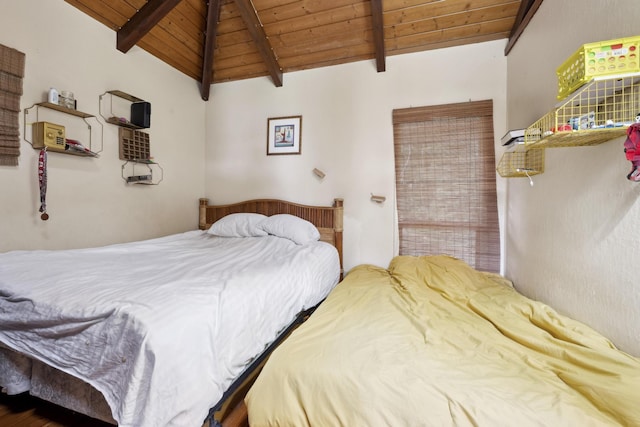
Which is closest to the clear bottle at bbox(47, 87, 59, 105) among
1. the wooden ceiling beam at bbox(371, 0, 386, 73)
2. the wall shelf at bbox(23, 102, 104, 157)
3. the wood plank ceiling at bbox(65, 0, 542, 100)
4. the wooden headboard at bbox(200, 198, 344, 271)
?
the wall shelf at bbox(23, 102, 104, 157)

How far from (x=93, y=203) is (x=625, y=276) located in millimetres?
3474

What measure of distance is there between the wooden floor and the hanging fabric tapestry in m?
1.48

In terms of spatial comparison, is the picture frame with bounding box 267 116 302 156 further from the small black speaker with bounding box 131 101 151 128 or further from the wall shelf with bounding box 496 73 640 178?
the wall shelf with bounding box 496 73 640 178

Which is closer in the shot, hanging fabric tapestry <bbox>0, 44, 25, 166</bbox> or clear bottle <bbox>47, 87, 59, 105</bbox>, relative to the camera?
hanging fabric tapestry <bbox>0, 44, 25, 166</bbox>

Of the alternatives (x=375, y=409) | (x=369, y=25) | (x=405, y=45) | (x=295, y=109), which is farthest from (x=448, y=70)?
(x=375, y=409)

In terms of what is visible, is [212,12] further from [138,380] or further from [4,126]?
[138,380]

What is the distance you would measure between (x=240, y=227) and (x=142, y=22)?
6.77ft

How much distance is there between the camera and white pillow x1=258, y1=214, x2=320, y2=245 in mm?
2508

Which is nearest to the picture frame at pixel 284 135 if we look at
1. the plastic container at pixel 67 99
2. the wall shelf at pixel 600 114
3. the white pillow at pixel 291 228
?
the white pillow at pixel 291 228

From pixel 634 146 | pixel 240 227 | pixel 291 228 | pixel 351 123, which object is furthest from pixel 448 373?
pixel 351 123

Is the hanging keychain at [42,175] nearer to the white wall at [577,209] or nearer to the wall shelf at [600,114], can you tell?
the wall shelf at [600,114]

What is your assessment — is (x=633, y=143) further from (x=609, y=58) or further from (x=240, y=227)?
(x=240, y=227)

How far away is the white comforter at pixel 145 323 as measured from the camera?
2.88 feet

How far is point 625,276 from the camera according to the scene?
3.47 ft
